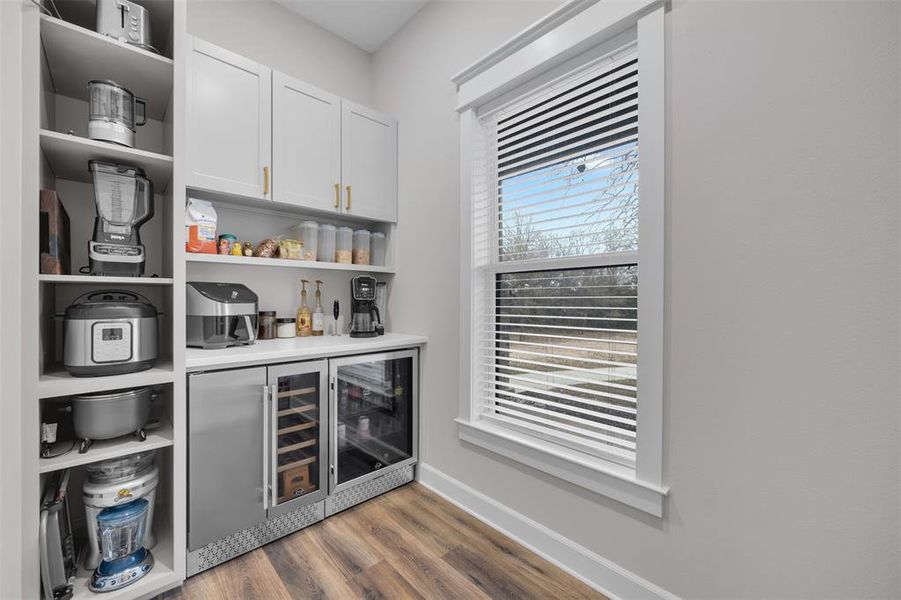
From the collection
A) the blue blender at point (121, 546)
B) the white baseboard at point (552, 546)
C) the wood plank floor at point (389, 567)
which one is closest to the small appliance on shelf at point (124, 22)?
the blue blender at point (121, 546)

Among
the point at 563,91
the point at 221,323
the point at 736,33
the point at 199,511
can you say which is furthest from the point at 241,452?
the point at 736,33

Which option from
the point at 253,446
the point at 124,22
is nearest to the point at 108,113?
the point at 124,22

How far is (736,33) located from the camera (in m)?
1.24

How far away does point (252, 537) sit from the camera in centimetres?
175

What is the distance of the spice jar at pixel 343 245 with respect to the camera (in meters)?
2.54

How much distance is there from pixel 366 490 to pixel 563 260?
1698 mm

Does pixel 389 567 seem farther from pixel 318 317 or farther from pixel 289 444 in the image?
pixel 318 317

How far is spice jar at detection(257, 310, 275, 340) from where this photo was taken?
7.54ft

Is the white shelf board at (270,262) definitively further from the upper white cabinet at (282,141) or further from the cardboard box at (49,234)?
the cardboard box at (49,234)

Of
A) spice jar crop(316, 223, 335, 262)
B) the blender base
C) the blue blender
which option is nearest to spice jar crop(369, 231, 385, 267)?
spice jar crop(316, 223, 335, 262)

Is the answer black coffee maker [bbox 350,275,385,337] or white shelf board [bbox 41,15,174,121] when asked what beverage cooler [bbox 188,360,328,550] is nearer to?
black coffee maker [bbox 350,275,385,337]

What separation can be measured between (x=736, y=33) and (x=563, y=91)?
667mm

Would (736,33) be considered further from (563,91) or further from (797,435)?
(797,435)

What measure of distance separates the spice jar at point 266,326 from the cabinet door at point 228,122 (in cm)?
71
